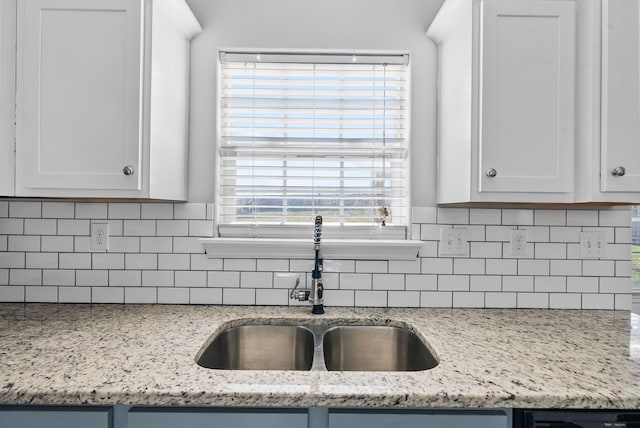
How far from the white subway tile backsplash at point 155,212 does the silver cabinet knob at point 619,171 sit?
1.72 metres

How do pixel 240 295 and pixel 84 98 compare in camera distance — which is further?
pixel 240 295

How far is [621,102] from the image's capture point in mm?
1403

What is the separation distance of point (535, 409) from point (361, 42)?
1.53m

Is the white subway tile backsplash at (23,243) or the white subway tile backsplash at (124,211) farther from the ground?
the white subway tile backsplash at (124,211)

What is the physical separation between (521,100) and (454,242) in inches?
25.4

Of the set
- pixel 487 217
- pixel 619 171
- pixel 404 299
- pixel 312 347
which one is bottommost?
pixel 312 347

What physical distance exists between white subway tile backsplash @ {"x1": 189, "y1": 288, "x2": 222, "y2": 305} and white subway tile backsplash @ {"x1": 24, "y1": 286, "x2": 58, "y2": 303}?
0.59 metres

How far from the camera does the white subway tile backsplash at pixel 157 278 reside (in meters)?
1.76

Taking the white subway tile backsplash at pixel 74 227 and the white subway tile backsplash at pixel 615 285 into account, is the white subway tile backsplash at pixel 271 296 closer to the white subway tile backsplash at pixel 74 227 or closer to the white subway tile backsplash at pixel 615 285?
the white subway tile backsplash at pixel 74 227

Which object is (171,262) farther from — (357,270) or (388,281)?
(388,281)

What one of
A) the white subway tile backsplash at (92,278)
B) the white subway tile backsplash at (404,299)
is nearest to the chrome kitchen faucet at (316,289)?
the white subway tile backsplash at (404,299)

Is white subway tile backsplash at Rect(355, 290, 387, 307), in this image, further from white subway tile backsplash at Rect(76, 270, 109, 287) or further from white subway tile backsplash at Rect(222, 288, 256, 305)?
white subway tile backsplash at Rect(76, 270, 109, 287)

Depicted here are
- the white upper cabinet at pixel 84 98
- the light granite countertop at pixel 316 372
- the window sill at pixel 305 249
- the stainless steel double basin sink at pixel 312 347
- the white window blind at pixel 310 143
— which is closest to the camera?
the light granite countertop at pixel 316 372

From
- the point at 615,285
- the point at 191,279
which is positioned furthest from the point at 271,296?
the point at 615,285
